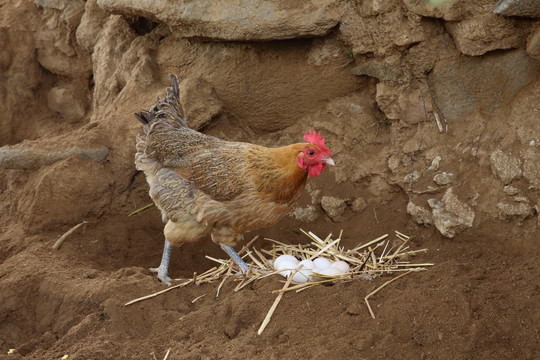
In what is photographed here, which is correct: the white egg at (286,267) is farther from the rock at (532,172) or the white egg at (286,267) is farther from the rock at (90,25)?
the rock at (90,25)

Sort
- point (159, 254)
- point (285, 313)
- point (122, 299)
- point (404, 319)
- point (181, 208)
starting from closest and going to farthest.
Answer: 1. point (404, 319)
2. point (285, 313)
3. point (122, 299)
4. point (181, 208)
5. point (159, 254)

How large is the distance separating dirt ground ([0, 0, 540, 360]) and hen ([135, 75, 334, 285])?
486mm

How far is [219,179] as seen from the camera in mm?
4719

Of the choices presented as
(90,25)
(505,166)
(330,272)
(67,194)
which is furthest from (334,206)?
(90,25)

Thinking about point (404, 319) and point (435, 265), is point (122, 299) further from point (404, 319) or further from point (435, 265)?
point (435, 265)

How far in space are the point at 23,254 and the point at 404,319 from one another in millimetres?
3350

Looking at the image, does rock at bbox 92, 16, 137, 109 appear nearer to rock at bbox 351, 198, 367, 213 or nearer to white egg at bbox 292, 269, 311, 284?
rock at bbox 351, 198, 367, 213

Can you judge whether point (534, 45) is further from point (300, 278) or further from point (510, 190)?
point (300, 278)

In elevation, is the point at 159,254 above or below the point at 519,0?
below

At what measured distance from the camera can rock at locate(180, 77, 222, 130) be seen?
601 centimetres

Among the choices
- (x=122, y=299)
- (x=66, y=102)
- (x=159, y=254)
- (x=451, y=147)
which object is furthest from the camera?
(x=66, y=102)

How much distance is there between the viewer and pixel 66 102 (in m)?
8.05

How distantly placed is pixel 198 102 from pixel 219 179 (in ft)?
5.12

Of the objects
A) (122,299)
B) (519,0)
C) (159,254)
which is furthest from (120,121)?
(519,0)
